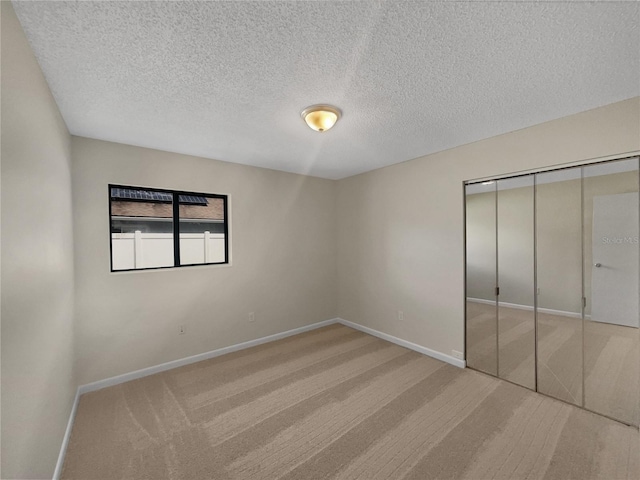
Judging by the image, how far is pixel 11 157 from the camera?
1.16m

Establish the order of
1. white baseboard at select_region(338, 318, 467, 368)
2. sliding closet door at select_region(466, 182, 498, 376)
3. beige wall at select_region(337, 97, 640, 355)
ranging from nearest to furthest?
beige wall at select_region(337, 97, 640, 355) < sliding closet door at select_region(466, 182, 498, 376) < white baseboard at select_region(338, 318, 467, 368)

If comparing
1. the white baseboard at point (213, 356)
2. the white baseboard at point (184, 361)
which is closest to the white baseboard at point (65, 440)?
the white baseboard at point (213, 356)

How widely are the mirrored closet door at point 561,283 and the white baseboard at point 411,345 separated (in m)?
0.16

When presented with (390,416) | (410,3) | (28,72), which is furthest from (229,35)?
(390,416)

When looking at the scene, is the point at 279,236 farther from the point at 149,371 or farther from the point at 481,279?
Answer: the point at 481,279

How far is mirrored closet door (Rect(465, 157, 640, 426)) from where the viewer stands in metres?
2.18

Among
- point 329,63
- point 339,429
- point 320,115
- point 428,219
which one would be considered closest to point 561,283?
point 428,219

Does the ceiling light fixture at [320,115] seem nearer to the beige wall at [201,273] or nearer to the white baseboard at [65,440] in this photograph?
the beige wall at [201,273]

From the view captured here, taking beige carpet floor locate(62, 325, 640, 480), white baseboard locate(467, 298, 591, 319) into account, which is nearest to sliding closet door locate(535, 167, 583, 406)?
A: white baseboard locate(467, 298, 591, 319)

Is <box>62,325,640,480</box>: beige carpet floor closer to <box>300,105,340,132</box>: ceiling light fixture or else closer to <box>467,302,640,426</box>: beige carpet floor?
<box>467,302,640,426</box>: beige carpet floor

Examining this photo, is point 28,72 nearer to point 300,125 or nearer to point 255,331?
point 300,125

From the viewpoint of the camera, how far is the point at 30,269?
135 cm

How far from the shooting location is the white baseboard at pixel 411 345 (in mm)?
3176

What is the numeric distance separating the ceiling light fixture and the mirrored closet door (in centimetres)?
190
